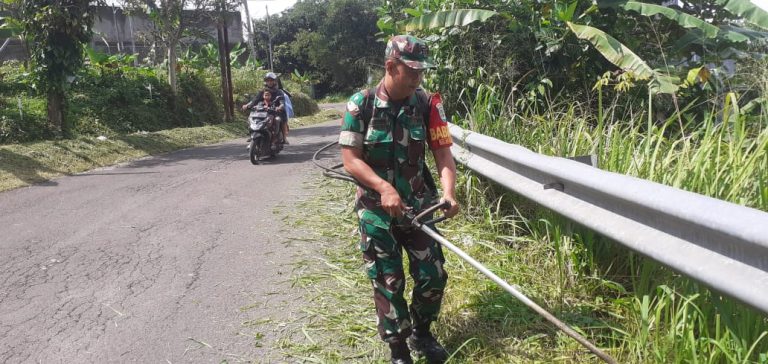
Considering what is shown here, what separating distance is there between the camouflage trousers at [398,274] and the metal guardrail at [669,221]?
732 millimetres

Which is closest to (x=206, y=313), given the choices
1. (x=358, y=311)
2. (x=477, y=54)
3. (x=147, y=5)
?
(x=358, y=311)

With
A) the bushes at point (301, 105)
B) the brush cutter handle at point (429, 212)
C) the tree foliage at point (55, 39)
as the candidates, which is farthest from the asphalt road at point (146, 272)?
the bushes at point (301, 105)

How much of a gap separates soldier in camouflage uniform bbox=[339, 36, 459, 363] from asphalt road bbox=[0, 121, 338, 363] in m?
0.71

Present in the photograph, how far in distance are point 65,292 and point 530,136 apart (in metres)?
3.89

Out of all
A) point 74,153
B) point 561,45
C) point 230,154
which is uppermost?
point 561,45

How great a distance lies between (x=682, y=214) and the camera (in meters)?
2.36

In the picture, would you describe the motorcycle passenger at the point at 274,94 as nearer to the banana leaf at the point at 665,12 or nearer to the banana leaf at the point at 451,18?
the banana leaf at the point at 451,18

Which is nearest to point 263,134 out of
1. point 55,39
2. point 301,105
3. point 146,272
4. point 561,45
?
point 55,39

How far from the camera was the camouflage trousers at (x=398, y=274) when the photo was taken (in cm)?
333

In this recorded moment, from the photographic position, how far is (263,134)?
11.8 m

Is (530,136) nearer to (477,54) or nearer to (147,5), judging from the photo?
(477,54)

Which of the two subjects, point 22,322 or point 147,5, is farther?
point 147,5

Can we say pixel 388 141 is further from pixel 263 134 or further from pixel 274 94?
pixel 274 94

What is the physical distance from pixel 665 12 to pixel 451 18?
106 inches
